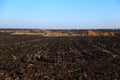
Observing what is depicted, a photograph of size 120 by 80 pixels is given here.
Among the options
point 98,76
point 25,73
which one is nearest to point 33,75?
point 25,73

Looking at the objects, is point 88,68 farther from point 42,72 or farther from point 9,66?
point 9,66

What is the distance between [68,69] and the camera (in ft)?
50.1

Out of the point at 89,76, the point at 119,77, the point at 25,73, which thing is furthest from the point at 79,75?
the point at 25,73

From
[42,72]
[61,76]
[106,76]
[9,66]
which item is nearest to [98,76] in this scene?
[106,76]

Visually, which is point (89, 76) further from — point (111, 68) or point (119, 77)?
point (111, 68)

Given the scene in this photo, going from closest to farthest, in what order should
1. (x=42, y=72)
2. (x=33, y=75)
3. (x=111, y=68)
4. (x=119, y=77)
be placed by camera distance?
(x=119, y=77), (x=33, y=75), (x=42, y=72), (x=111, y=68)

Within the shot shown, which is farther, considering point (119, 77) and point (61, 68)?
point (61, 68)

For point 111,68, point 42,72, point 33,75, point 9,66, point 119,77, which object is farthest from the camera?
point 9,66

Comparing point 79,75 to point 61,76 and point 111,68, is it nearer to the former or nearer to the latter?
point 61,76

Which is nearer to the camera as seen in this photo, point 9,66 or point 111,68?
point 111,68

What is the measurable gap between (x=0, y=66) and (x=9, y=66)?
554 millimetres

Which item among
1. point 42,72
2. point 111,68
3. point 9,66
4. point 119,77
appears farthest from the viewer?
point 9,66

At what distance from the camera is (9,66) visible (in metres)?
16.6

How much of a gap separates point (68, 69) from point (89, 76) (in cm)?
236
